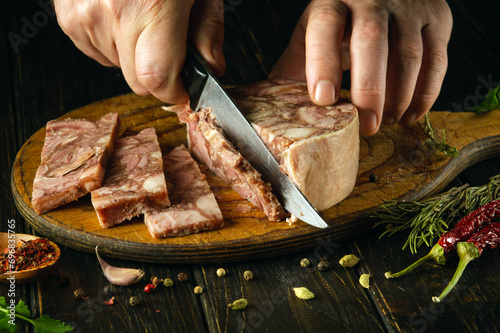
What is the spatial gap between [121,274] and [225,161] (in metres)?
0.93

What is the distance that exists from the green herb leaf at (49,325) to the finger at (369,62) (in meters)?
2.00

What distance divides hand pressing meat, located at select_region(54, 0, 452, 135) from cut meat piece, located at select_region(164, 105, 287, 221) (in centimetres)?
21

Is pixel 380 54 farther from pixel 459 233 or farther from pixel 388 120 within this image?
pixel 459 233

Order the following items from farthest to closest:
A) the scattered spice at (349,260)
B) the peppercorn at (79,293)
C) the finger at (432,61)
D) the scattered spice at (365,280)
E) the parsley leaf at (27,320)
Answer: the finger at (432,61), the scattered spice at (349,260), the scattered spice at (365,280), the peppercorn at (79,293), the parsley leaf at (27,320)

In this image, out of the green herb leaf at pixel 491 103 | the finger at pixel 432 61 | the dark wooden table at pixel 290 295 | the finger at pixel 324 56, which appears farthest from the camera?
the green herb leaf at pixel 491 103

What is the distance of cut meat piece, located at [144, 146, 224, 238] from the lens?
326 cm

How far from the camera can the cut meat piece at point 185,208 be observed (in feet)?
10.7

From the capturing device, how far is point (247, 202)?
11.8ft

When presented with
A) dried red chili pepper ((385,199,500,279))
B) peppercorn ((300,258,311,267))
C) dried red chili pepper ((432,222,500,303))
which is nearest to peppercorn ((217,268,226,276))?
peppercorn ((300,258,311,267))

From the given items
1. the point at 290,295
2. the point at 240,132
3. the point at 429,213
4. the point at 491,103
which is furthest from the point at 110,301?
the point at 491,103

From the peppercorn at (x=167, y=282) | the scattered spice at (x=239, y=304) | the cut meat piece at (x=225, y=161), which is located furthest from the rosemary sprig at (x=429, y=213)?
the peppercorn at (x=167, y=282)

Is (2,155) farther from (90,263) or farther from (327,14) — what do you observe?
(327,14)

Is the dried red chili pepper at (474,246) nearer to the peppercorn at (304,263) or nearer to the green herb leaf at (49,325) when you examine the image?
the peppercorn at (304,263)

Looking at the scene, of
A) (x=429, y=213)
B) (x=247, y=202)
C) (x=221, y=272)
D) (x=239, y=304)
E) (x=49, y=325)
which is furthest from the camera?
(x=247, y=202)
